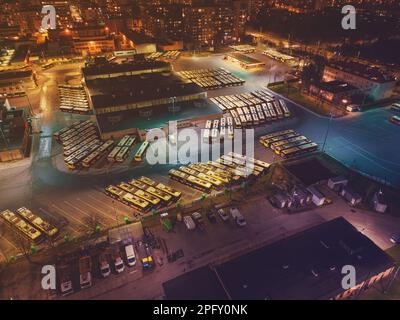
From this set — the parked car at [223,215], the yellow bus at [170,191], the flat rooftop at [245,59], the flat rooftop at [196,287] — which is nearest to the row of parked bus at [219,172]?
the yellow bus at [170,191]

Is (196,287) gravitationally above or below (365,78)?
below

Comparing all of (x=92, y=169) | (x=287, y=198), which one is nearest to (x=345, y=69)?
(x=287, y=198)

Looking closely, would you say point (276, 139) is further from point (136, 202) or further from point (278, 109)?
point (136, 202)

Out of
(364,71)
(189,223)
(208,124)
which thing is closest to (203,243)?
(189,223)

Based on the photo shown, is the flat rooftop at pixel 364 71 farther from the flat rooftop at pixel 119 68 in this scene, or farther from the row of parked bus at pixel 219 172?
the flat rooftop at pixel 119 68

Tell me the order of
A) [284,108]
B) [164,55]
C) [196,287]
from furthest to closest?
[164,55] < [284,108] < [196,287]

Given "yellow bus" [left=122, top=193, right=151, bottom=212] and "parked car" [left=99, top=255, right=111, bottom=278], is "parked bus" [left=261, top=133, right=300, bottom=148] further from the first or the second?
"parked car" [left=99, top=255, right=111, bottom=278]

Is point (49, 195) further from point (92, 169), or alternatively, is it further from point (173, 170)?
point (173, 170)
